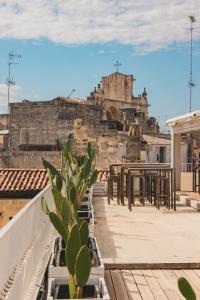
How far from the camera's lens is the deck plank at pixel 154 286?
13.7ft

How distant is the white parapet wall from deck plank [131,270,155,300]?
940 millimetres

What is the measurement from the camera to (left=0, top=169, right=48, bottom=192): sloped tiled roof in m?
15.4

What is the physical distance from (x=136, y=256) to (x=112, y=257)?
0.92 feet

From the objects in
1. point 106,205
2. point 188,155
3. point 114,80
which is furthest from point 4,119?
point 106,205

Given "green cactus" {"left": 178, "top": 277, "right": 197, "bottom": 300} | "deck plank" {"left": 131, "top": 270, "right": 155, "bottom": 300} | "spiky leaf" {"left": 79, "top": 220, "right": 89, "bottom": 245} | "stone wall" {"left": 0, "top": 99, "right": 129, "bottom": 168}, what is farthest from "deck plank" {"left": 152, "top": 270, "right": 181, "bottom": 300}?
"stone wall" {"left": 0, "top": 99, "right": 129, "bottom": 168}

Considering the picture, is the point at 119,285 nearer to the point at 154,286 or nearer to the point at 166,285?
the point at 154,286

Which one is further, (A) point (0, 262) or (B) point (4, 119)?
(B) point (4, 119)

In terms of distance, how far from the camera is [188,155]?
1195 inches

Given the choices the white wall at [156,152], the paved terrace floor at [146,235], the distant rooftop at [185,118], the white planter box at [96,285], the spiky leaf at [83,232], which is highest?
the distant rooftop at [185,118]

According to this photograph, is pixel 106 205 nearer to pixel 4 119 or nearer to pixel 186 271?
pixel 186 271

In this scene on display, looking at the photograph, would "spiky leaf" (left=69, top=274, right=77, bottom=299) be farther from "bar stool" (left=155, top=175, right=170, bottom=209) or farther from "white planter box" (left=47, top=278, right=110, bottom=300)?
"bar stool" (left=155, top=175, right=170, bottom=209)

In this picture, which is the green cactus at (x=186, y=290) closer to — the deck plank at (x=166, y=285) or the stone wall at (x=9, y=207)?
the deck plank at (x=166, y=285)

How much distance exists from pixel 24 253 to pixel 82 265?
96 cm

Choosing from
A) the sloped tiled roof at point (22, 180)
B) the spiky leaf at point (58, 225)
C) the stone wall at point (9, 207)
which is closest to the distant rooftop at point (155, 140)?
the sloped tiled roof at point (22, 180)
